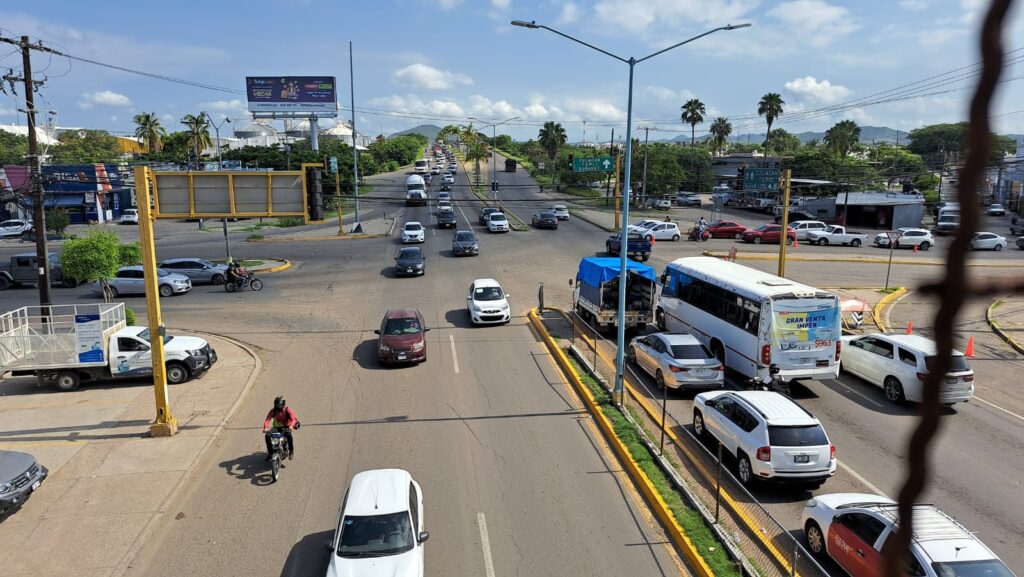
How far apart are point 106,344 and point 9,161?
68.7 meters

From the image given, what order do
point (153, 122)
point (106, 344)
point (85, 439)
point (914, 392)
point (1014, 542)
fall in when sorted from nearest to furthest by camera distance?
point (1014, 542), point (85, 439), point (914, 392), point (106, 344), point (153, 122)

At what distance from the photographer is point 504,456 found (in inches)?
549

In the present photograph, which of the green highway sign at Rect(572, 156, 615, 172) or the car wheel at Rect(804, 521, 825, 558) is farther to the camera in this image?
the green highway sign at Rect(572, 156, 615, 172)

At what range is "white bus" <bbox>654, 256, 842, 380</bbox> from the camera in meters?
17.3

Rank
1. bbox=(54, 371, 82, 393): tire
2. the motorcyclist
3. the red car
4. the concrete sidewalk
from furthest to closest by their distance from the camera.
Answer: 1. the red car
2. bbox=(54, 371, 82, 393): tire
3. the motorcyclist
4. the concrete sidewalk

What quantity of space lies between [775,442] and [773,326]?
5658 millimetres

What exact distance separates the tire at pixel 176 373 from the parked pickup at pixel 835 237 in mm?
43320

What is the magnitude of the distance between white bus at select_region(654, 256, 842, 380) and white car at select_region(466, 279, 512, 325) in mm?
8056

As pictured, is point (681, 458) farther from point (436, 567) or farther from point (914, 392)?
point (914, 392)

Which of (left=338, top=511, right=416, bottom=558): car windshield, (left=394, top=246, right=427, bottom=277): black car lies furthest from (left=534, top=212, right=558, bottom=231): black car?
(left=338, top=511, right=416, bottom=558): car windshield

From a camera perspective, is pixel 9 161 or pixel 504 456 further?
pixel 9 161

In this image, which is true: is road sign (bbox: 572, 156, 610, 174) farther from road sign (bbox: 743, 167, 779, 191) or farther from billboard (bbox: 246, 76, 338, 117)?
billboard (bbox: 246, 76, 338, 117)

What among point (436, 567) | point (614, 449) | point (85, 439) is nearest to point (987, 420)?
point (614, 449)

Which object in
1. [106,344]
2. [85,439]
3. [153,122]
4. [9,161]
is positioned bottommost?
[85,439]
